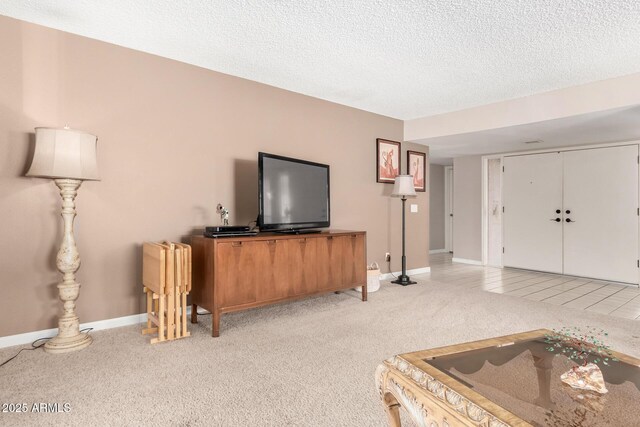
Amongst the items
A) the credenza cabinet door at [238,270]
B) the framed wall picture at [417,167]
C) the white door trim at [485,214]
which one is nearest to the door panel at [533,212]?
the white door trim at [485,214]

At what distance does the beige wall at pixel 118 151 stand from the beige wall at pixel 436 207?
4856 millimetres

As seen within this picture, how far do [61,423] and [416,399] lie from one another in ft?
5.16

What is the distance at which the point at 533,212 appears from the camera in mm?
5887

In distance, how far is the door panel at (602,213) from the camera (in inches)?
194

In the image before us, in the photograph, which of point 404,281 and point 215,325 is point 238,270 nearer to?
point 215,325

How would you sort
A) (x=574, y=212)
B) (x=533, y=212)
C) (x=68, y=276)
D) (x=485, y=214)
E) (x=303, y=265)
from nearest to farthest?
(x=68, y=276)
(x=303, y=265)
(x=574, y=212)
(x=533, y=212)
(x=485, y=214)

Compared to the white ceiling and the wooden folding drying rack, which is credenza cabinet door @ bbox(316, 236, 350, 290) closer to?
the wooden folding drying rack

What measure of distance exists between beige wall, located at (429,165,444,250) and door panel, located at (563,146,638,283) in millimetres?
2806

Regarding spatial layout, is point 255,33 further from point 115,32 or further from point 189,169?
point 189,169

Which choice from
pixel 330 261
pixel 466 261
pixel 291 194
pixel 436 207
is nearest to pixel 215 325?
pixel 330 261

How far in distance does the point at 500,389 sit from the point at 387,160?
4136mm

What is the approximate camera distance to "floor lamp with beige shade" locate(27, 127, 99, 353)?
89.4 inches

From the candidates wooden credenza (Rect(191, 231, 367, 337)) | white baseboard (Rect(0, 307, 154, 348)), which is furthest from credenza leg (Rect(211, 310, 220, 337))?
white baseboard (Rect(0, 307, 154, 348))

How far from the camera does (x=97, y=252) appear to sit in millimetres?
2797
